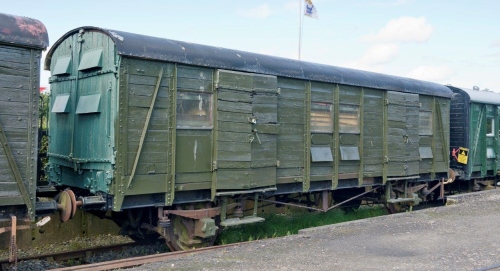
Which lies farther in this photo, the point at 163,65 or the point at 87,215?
the point at 87,215

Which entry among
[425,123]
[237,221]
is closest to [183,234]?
[237,221]

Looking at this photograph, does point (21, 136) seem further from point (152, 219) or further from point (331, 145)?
point (331, 145)

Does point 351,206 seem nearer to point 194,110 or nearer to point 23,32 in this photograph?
point 194,110

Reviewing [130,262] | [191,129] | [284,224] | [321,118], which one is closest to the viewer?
[130,262]

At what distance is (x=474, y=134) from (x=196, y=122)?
10.1 m

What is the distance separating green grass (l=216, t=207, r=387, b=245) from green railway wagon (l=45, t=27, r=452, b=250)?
2.05 ft

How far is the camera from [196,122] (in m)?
7.85

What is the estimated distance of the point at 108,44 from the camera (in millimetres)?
7094

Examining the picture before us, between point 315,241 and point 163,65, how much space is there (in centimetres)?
373

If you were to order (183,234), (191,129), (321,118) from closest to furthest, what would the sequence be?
1. (191,129)
2. (183,234)
3. (321,118)

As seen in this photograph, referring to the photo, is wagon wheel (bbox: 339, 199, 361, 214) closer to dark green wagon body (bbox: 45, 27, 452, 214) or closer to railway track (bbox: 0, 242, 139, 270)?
dark green wagon body (bbox: 45, 27, 452, 214)

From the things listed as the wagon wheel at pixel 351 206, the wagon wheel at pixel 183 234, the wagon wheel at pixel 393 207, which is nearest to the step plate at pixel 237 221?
the wagon wheel at pixel 183 234

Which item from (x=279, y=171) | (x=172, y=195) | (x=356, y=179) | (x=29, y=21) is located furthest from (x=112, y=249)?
(x=356, y=179)

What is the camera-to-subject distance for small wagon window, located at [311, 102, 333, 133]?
32.1 feet
